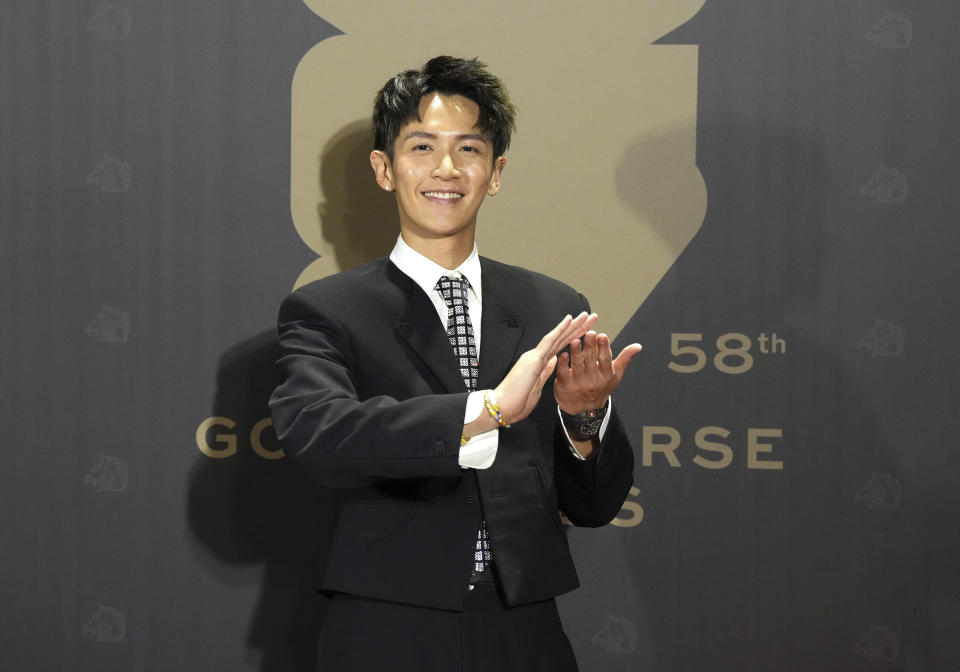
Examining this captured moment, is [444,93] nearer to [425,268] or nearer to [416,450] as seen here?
[425,268]

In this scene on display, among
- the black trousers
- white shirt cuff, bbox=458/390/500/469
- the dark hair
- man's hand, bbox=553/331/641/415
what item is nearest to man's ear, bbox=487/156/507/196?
the dark hair

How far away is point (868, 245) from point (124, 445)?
1907mm

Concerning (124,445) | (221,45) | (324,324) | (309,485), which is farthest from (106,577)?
(221,45)

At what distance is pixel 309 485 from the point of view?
7.97 feet

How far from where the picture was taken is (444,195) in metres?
1.80

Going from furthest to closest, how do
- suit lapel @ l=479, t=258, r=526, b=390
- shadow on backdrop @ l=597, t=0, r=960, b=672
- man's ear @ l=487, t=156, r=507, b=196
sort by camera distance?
shadow on backdrop @ l=597, t=0, r=960, b=672 < man's ear @ l=487, t=156, r=507, b=196 < suit lapel @ l=479, t=258, r=526, b=390

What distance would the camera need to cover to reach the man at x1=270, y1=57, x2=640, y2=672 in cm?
148

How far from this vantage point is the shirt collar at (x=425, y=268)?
1763 mm

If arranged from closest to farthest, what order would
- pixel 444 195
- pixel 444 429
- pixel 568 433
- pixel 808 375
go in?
pixel 444 429 → pixel 568 433 → pixel 444 195 → pixel 808 375

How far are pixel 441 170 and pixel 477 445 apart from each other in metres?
0.56

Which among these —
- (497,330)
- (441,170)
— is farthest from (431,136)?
(497,330)

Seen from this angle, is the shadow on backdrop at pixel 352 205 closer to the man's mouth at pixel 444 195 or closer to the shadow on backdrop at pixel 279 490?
the shadow on backdrop at pixel 279 490

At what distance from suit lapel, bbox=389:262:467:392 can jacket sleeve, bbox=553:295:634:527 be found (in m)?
0.23

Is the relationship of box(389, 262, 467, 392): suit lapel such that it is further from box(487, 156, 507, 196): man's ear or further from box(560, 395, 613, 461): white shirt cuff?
box(487, 156, 507, 196): man's ear
